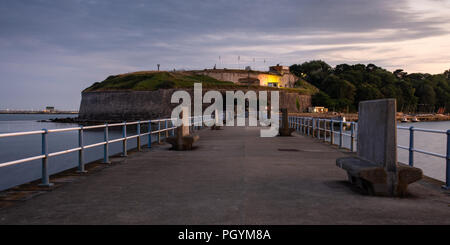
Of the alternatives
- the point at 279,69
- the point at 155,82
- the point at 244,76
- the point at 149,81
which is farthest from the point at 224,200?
the point at 279,69

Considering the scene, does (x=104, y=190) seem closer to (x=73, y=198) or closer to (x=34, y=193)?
(x=73, y=198)

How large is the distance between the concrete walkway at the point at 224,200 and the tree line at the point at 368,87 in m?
116

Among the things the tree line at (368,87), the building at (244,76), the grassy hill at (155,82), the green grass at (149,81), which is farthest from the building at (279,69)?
the green grass at (149,81)

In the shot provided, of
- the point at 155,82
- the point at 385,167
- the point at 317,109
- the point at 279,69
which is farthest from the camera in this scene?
the point at 279,69

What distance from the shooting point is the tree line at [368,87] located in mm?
129500

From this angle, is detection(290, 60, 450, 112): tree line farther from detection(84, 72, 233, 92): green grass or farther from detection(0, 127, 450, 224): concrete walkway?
detection(0, 127, 450, 224): concrete walkway

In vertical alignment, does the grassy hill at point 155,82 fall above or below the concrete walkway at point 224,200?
above

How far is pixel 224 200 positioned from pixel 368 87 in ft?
459

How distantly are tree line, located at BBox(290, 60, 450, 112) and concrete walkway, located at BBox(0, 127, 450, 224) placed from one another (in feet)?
379

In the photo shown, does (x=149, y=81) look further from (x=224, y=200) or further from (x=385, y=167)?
(x=385, y=167)

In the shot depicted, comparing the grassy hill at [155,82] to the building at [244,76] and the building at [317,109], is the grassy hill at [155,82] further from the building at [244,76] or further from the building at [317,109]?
the building at [317,109]

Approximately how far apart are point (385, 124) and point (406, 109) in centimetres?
16798

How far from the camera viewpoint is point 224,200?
624 centimetres

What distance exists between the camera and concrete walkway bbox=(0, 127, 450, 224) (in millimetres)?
5191
